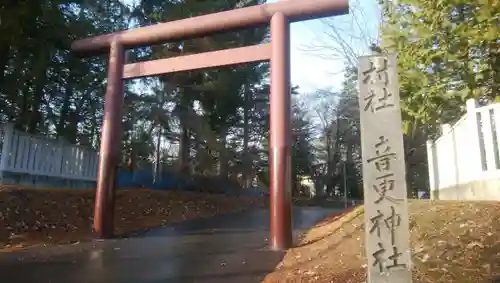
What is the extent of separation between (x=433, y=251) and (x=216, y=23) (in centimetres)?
603

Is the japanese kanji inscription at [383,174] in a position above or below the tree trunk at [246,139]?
below

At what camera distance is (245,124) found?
83.8 feet

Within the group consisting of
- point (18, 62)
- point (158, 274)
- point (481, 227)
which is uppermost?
point (18, 62)

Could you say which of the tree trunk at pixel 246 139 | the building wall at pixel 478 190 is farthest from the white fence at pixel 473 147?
the tree trunk at pixel 246 139

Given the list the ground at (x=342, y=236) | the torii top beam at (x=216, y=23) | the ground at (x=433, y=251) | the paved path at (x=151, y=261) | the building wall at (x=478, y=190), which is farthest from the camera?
the torii top beam at (x=216, y=23)

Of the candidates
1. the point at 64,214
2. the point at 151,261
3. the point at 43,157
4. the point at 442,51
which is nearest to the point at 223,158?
the point at 43,157

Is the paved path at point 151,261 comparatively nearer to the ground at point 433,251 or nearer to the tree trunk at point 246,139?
the ground at point 433,251

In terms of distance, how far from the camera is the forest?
22.4 feet

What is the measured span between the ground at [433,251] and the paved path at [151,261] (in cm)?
57

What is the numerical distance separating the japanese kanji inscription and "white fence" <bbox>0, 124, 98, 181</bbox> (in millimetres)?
9315

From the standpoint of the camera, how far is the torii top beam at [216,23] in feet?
25.7

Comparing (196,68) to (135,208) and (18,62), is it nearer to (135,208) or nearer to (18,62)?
(135,208)

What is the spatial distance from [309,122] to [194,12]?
77.9 ft

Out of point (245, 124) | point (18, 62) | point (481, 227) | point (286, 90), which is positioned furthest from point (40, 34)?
point (245, 124)
